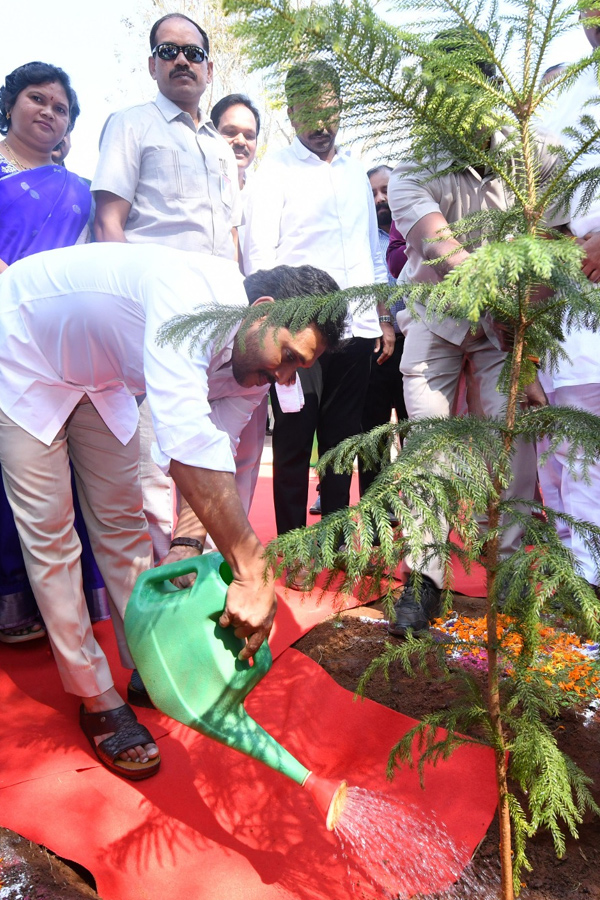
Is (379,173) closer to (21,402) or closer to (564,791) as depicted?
(21,402)

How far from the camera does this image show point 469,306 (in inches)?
38.8

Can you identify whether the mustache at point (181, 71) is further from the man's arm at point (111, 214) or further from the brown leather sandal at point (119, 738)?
the brown leather sandal at point (119, 738)

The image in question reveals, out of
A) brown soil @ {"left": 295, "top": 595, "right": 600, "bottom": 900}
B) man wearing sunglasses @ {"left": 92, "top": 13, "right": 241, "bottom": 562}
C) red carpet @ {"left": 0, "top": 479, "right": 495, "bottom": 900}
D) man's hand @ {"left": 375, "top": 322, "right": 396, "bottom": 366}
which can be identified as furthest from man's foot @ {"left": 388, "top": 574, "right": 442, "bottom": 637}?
man's hand @ {"left": 375, "top": 322, "right": 396, "bottom": 366}

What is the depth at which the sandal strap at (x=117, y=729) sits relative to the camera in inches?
78.2

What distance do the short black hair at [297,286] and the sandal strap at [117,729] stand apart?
1179 mm

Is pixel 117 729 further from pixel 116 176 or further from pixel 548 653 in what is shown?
pixel 116 176

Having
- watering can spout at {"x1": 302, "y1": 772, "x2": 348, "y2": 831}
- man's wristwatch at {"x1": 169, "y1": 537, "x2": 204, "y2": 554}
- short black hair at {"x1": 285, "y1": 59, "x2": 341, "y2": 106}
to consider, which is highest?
short black hair at {"x1": 285, "y1": 59, "x2": 341, "y2": 106}

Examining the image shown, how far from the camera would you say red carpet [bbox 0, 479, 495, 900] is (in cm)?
166

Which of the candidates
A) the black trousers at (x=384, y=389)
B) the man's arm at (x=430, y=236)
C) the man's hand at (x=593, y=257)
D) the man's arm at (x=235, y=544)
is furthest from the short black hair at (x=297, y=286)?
the black trousers at (x=384, y=389)

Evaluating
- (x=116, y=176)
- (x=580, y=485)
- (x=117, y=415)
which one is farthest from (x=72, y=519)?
(x=580, y=485)

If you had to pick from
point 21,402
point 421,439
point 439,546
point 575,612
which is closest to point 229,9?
point 421,439

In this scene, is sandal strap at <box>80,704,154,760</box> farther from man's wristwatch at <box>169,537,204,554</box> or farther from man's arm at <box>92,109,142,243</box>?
man's arm at <box>92,109,142,243</box>

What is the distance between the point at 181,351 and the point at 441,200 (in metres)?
1.35

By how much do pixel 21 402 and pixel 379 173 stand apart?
3.16 metres
